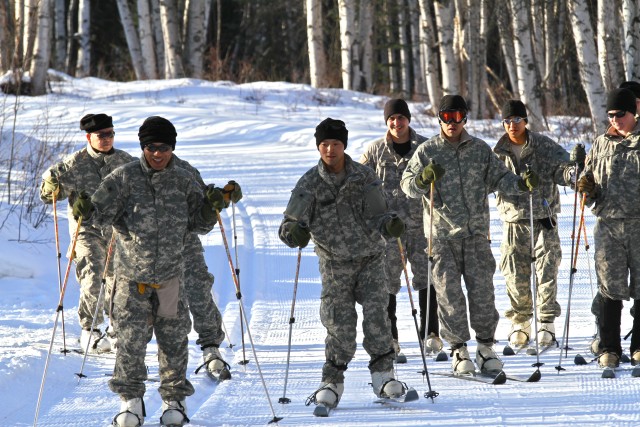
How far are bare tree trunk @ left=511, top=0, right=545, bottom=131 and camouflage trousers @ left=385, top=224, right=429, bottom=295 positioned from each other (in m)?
10.8

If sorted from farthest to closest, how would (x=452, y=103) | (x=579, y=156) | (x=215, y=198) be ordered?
(x=579, y=156)
(x=452, y=103)
(x=215, y=198)

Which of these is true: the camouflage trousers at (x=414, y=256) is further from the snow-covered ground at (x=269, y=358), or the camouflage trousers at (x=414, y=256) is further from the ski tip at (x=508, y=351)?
the ski tip at (x=508, y=351)

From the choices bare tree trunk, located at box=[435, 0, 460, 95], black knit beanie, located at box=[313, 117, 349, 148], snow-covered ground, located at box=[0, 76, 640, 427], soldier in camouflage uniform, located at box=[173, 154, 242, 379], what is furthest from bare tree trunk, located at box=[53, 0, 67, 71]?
black knit beanie, located at box=[313, 117, 349, 148]

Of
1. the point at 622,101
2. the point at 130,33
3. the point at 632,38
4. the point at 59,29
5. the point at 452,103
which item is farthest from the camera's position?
the point at 59,29

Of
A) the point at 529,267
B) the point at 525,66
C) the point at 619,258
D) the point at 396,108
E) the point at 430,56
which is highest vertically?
the point at 430,56

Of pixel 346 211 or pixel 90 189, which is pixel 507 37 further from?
pixel 346 211

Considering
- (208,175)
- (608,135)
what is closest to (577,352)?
(608,135)

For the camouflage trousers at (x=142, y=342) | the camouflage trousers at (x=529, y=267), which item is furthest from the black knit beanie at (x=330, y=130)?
the camouflage trousers at (x=529, y=267)

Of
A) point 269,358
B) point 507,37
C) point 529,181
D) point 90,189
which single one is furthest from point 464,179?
point 507,37

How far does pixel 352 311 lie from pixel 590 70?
992cm

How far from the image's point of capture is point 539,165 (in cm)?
870

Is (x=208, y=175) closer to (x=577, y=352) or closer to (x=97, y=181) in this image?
(x=97, y=181)

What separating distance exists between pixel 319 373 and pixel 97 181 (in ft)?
8.15

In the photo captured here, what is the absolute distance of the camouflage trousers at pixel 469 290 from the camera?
25.7 ft
